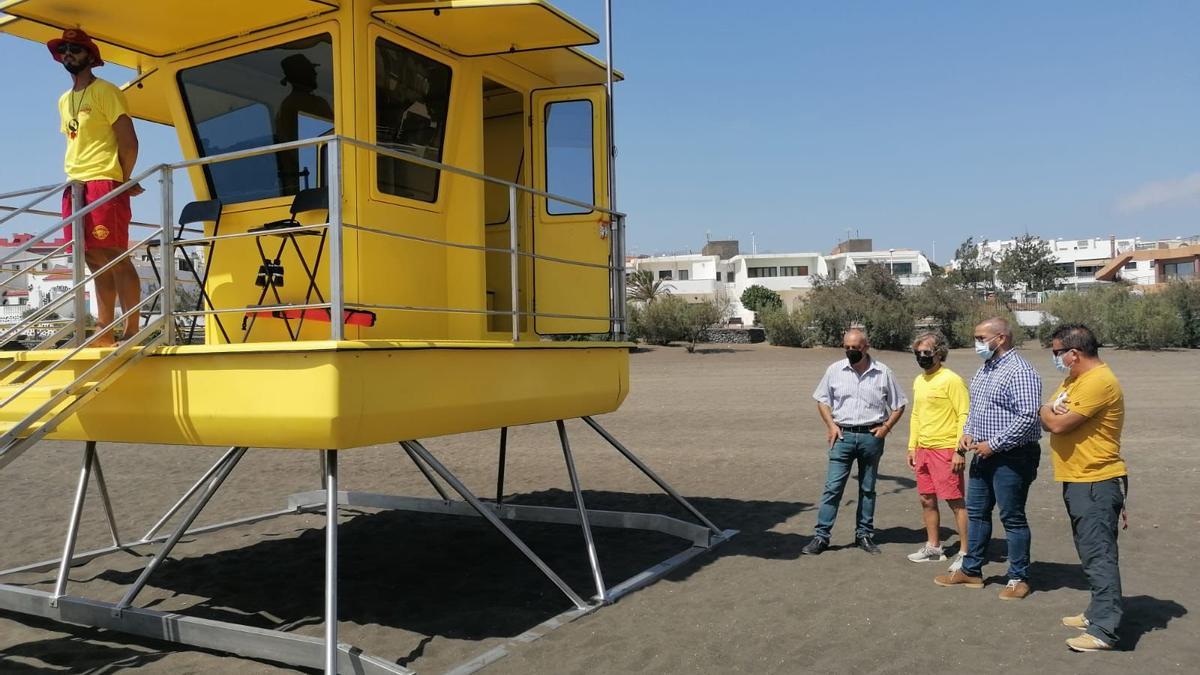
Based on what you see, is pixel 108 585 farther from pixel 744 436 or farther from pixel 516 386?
pixel 744 436

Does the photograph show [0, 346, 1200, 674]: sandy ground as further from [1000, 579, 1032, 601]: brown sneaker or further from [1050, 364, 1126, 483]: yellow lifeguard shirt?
[1050, 364, 1126, 483]: yellow lifeguard shirt

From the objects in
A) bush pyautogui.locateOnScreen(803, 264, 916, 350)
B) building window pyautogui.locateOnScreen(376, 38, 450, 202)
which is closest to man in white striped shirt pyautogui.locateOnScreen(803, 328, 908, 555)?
building window pyautogui.locateOnScreen(376, 38, 450, 202)

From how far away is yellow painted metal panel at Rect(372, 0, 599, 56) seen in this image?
6152mm

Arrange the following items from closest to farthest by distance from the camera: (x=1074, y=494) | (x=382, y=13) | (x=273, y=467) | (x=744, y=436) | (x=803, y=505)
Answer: (x=1074, y=494) → (x=382, y=13) → (x=803, y=505) → (x=273, y=467) → (x=744, y=436)

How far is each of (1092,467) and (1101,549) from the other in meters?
0.50

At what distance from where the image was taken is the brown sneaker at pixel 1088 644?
222 inches

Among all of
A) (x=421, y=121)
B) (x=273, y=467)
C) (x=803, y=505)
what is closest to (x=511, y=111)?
(x=421, y=121)

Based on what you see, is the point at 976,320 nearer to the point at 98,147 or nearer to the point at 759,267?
the point at 98,147

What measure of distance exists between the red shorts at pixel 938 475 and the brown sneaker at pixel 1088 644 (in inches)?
74.4

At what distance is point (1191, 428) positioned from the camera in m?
15.6

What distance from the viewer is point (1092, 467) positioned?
226 inches

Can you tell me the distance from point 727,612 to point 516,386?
2271 millimetres

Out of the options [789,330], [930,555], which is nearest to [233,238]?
[930,555]

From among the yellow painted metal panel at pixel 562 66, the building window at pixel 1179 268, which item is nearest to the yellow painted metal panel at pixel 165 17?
the yellow painted metal panel at pixel 562 66
